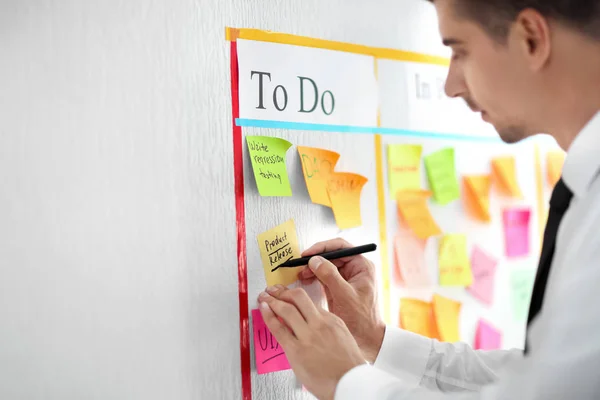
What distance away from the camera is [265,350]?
84 centimetres

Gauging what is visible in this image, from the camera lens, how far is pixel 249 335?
0.83 m

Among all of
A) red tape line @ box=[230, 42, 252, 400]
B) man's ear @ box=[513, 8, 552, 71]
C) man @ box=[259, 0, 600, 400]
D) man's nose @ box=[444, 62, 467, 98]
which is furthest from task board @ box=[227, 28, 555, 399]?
man's ear @ box=[513, 8, 552, 71]

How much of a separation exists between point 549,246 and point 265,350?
0.43 meters

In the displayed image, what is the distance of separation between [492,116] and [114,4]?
0.56 meters

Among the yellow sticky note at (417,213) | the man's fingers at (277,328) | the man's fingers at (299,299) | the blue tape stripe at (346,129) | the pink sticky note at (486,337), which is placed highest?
the blue tape stripe at (346,129)

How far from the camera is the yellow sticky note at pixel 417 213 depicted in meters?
0.99

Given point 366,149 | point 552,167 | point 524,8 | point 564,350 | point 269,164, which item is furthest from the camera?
point 552,167

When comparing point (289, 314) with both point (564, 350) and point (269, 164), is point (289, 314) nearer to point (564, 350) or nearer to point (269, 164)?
point (269, 164)

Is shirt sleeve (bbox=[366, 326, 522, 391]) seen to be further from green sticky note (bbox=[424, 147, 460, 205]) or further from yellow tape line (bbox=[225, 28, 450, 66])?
yellow tape line (bbox=[225, 28, 450, 66])

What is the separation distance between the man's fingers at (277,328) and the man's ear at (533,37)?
469 millimetres

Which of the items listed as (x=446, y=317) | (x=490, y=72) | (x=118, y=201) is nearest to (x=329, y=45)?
(x=490, y=72)

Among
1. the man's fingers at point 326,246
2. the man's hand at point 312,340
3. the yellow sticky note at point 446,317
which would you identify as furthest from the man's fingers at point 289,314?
the yellow sticky note at point 446,317

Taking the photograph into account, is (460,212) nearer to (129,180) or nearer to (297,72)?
(297,72)

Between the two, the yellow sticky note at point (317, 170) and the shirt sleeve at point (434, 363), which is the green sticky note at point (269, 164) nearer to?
the yellow sticky note at point (317, 170)
